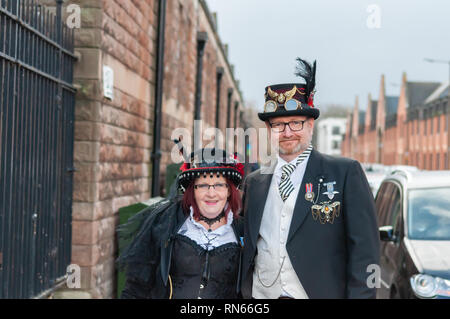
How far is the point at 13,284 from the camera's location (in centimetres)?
476

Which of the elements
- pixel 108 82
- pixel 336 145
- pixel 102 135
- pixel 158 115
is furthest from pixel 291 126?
pixel 336 145

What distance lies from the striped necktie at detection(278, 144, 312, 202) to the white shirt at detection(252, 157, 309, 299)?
0.06ft

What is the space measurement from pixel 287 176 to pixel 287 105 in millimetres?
431

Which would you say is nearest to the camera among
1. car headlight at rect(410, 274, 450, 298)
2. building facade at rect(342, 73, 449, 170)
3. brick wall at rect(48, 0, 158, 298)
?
car headlight at rect(410, 274, 450, 298)

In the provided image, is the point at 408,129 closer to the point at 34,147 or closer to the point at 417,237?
the point at 417,237

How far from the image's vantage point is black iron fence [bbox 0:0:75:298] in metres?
4.59

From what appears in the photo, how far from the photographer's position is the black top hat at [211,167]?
3.61 m

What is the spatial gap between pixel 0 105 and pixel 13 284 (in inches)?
60.1

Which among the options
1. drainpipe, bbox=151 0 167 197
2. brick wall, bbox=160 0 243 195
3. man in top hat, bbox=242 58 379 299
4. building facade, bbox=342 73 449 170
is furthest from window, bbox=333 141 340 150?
man in top hat, bbox=242 58 379 299

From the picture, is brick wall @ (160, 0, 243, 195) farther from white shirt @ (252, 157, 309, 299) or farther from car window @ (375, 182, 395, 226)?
white shirt @ (252, 157, 309, 299)

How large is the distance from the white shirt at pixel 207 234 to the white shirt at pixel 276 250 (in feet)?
1.01

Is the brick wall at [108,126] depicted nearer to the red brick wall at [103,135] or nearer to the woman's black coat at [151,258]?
the red brick wall at [103,135]
